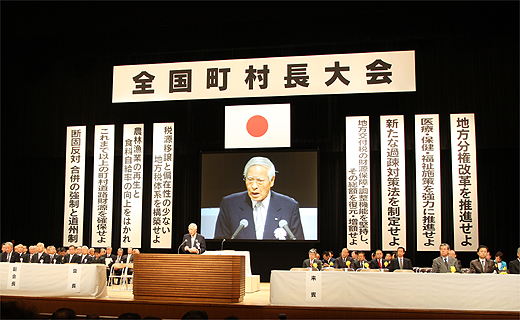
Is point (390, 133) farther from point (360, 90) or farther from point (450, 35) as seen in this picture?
point (450, 35)

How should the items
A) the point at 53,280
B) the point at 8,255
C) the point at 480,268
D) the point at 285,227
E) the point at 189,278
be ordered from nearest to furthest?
1. the point at 189,278
2. the point at 53,280
3. the point at 480,268
4. the point at 8,255
5. the point at 285,227

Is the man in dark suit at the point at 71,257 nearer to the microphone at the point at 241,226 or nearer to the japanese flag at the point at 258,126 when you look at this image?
the microphone at the point at 241,226

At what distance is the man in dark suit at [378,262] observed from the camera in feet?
25.8

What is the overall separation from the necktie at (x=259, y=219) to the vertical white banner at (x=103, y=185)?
2.96m

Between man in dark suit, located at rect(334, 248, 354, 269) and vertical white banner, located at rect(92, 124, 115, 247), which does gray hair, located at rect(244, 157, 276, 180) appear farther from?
vertical white banner, located at rect(92, 124, 115, 247)

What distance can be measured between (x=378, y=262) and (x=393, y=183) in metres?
1.56

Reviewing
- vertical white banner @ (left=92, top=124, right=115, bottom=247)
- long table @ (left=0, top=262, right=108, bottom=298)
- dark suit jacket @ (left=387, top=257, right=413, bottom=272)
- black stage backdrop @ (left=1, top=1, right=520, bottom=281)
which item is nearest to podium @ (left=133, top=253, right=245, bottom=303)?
long table @ (left=0, top=262, right=108, bottom=298)

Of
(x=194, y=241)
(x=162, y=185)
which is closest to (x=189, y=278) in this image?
(x=194, y=241)

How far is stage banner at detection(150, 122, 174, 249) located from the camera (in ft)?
30.0

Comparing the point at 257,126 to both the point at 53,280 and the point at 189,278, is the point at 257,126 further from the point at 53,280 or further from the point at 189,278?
the point at 53,280

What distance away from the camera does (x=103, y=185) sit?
31.3 feet

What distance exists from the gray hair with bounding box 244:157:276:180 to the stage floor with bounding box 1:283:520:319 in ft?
11.1

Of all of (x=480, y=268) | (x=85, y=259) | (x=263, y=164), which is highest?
(x=263, y=164)

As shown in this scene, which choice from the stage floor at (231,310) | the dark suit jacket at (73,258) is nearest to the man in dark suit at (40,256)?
the dark suit jacket at (73,258)
